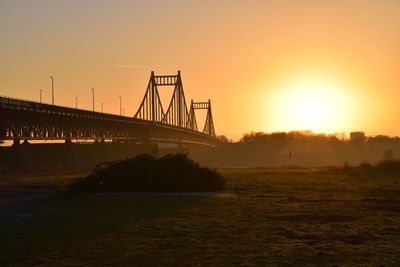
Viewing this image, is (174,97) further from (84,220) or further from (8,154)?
(84,220)

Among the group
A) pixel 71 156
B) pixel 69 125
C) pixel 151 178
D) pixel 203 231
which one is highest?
pixel 69 125

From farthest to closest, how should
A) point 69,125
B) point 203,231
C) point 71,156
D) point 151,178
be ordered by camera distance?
point 71,156, point 69,125, point 151,178, point 203,231

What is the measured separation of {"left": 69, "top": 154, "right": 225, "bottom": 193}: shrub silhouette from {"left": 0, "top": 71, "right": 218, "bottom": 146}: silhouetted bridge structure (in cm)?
4062

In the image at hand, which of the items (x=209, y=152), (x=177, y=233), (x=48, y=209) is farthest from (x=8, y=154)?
(x=209, y=152)

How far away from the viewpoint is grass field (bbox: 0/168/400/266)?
12320 mm

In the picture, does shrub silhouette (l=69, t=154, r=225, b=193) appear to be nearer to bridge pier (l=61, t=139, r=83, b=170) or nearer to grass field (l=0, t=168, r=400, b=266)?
grass field (l=0, t=168, r=400, b=266)

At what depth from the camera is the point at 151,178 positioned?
31.2 metres

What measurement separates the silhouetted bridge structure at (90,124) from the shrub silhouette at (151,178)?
4062 cm

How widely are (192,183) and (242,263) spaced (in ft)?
63.7

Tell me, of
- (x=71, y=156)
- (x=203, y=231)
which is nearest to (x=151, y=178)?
(x=203, y=231)

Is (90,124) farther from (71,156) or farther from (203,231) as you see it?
(203,231)

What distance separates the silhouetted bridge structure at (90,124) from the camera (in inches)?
2911

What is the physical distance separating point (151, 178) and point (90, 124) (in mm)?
69492

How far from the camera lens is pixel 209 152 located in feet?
572
